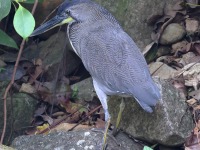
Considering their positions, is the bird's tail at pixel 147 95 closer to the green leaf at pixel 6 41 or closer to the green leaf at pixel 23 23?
the green leaf at pixel 23 23

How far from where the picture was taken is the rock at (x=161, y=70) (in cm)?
470

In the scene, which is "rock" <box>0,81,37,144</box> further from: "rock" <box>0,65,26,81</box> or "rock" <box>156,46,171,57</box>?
"rock" <box>156,46,171,57</box>

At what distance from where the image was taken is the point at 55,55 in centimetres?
535

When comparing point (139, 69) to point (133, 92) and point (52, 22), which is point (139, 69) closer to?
point (133, 92)

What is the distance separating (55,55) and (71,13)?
1300 millimetres

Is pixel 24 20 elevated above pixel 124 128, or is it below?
above

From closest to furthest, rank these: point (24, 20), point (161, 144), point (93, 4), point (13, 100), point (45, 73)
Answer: point (24, 20), point (161, 144), point (93, 4), point (13, 100), point (45, 73)

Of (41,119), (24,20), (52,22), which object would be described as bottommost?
(41,119)

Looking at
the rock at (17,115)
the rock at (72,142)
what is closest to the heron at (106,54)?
the rock at (72,142)

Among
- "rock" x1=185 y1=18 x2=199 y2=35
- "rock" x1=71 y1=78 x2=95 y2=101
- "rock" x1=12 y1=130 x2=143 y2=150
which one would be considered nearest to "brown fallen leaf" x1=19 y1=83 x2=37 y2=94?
"rock" x1=71 y1=78 x2=95 y2=101

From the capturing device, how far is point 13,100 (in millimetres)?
4805

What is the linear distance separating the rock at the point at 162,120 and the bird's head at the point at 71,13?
0.64 metres

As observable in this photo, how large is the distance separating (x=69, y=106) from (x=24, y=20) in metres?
2.24

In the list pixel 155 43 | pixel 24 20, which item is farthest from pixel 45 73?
pixel 24 20
